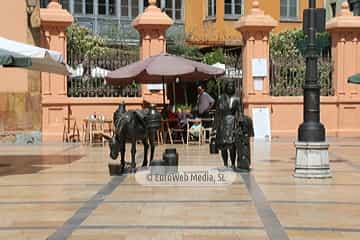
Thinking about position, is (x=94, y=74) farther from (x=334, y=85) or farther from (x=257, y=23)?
(x=334, y=85)

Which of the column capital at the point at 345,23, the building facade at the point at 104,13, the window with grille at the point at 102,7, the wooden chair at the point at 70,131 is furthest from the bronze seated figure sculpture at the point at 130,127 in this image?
the window with grille at the point at 102,7

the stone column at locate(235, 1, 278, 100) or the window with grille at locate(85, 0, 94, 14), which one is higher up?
the window with grille at locate(85, 0, 94, 14)

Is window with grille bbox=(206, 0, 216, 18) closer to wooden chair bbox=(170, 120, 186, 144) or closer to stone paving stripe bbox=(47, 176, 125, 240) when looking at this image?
wooden chair bbox=(170, 120, 186, 144)

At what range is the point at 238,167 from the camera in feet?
43.6

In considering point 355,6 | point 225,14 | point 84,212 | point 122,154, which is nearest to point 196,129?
point 122,154

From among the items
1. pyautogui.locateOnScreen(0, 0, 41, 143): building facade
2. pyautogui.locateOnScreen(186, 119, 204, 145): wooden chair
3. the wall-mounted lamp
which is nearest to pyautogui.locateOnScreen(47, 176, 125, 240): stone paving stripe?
pyautogui.locateOnScreen(186, 119, 204, 145): wooden chair

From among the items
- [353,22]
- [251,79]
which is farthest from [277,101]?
[353,22]

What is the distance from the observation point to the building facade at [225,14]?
1460 inches

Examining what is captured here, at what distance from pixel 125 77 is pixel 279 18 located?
22.0 metres

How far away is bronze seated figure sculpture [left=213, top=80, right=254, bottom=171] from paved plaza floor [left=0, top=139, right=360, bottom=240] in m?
0.46

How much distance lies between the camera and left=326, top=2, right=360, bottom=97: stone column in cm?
2236

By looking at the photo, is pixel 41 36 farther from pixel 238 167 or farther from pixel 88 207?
pixel 88 207

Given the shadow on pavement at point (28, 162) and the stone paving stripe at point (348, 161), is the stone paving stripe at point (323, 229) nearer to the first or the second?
the stone paving stripe at point (348, 161)

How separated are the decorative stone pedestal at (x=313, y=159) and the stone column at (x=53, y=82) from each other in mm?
10144
